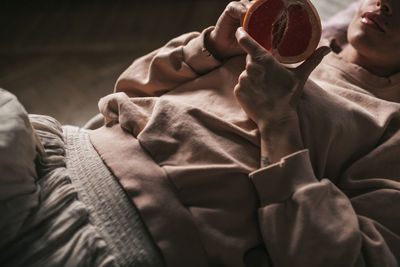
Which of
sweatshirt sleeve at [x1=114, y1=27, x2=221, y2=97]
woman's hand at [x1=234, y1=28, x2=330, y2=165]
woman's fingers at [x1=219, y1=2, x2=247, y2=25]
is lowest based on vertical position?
woman's hand at [x1=234, y1=28, x2=330, y2=165]

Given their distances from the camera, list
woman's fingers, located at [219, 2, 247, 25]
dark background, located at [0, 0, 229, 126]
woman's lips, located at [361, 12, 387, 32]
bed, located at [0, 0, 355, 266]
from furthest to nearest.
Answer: dark background, located at [0, 0, 229, 126] < woman's lips, located at [361, 12, 387, 32] < woman's fingers, located at [219, 2, 247, 25] < bed, located at [0, 0, 355, 266]

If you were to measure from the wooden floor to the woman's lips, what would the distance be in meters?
0.73

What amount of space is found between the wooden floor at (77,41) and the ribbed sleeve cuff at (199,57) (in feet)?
2.49

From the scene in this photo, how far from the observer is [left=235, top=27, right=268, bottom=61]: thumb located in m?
0.70

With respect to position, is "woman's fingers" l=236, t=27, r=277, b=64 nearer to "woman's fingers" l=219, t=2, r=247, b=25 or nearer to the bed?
"woman's fingers" l=219, t=2, r=247, b=25

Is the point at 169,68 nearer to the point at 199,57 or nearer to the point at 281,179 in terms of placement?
the point at 199,57

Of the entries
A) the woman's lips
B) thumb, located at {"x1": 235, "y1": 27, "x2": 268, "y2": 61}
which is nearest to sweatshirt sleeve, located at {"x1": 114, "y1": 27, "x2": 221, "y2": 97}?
thumb, located at {"x1": 235, "y1": 27, "x2": 268, "y2": 61}

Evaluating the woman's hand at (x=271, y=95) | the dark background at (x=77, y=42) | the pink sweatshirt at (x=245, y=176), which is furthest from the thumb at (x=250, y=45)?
the dark background at (x=77, y=42)

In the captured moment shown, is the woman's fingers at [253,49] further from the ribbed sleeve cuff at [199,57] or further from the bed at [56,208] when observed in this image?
the bed at [56,208]

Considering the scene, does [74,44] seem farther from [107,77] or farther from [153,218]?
[153,218]

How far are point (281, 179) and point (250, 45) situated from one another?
0.95ft

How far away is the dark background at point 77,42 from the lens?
1488 millimetres

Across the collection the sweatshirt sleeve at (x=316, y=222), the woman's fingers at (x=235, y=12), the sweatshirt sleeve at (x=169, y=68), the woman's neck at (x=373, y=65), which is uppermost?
the woman's fingers at (x=235, y=12)

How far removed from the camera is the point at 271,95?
0.73 meters
